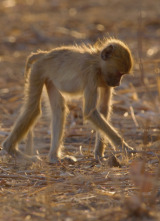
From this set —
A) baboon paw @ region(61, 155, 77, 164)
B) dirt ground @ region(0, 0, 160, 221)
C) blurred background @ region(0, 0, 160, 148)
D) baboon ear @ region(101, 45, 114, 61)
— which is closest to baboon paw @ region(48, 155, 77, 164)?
baboon paw @ region(61, 155, 77, 164)

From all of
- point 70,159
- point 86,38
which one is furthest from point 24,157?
point 86,38

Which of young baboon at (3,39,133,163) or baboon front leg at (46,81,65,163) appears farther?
baboon front leg at (46,81,65,163)

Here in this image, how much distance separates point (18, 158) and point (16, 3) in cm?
1561

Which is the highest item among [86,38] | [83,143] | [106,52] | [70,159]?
[86,38]

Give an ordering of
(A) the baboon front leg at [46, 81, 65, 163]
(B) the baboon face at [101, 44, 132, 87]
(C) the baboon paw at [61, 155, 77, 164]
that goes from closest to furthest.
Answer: (B) the baboon face at [101, 44, 132, 87] < (C) the baboon paw at [61, 155, 77, 164] < (A) the baboon front leg at [46, 81, 65, 163]

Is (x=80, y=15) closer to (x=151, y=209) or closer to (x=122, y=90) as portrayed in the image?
(x=122, y=90)

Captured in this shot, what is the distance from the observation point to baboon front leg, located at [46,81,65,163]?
697cm

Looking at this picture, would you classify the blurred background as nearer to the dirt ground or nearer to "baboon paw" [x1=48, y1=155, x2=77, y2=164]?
the dirt ground

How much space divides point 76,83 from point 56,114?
70 centimetres

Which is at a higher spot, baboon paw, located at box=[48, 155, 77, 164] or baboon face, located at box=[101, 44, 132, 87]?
baboon face, located at box=[101, 44, 132, 87]

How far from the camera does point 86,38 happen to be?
15.8 meters

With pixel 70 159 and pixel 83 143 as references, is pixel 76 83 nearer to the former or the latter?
pixel 70 159

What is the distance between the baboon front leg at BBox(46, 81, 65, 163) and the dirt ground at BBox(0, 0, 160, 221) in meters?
0.28

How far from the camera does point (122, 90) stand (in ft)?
31.4
